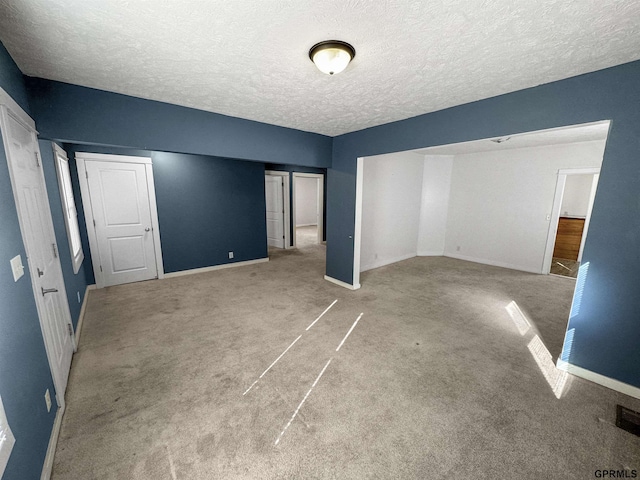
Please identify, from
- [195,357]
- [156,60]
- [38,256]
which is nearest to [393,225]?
[195,357]

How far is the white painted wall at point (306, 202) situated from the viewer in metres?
11.0

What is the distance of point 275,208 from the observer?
675 cm

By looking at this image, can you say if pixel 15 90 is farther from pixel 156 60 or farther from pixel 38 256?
pixel 38 256

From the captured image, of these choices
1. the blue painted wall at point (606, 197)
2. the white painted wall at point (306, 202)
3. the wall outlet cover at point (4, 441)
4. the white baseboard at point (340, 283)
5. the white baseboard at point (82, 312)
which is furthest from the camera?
the white painted wall at point (306, 202)

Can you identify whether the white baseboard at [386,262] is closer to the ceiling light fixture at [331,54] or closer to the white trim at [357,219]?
the white trim at [357,219]

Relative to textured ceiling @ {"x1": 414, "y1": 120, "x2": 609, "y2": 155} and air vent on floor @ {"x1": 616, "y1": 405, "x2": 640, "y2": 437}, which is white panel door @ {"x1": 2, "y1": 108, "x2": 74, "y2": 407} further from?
air vent on floor @ {"x1": 616, "y1": 405, "x2": 640, "y2": 437}

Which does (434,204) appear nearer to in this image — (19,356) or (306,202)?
(306,202)

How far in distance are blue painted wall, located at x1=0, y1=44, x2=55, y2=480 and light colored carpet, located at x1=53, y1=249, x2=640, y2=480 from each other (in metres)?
0.29

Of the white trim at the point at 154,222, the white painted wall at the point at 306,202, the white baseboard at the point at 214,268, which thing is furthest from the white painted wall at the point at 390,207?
the white painted wall at the point at 306,202

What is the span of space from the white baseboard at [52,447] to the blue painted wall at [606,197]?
373 centimetres

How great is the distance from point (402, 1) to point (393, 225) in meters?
4.62

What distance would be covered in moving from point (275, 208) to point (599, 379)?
6.19 meters

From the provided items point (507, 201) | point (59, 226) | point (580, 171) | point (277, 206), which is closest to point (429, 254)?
point (507, 201)

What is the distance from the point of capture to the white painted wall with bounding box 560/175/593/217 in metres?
5.89
